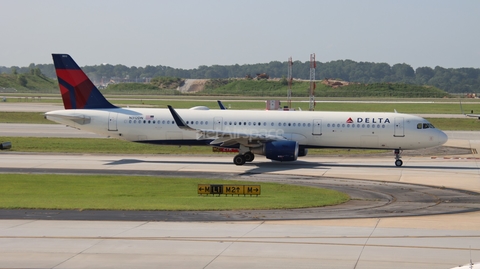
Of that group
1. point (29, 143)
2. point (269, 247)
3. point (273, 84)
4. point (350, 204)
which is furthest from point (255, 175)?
point (273, 84)

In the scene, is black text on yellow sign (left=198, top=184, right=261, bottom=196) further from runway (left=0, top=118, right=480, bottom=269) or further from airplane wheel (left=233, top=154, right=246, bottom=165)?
airplane wheel (left=233, top=154, right=246, bottom=165)

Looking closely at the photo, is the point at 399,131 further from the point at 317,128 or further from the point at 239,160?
the point at 239,160

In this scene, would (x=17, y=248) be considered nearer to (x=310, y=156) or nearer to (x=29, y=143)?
(x=310, y=156)

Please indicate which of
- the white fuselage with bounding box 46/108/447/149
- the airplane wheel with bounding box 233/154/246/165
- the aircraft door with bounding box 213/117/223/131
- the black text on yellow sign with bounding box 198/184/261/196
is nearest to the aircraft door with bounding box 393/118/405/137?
the white fuselage with bounding box 46/108/447/149

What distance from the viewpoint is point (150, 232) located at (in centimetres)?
2264

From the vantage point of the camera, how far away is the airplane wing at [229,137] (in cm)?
4331

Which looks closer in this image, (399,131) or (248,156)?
(399,131)

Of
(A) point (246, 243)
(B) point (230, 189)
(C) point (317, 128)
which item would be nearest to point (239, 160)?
(C) point (317, 128)

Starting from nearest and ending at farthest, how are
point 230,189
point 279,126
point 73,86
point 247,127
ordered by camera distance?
point 230,189 < point 279,126 < point 247,127 < point 73,86

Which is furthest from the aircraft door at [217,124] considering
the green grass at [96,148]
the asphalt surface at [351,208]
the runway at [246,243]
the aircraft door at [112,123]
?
the runway at [246,243]

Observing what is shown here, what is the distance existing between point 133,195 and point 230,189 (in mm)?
4666

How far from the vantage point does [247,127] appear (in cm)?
4612

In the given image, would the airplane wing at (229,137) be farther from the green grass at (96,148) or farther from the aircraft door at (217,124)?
the green grass at (96,148)

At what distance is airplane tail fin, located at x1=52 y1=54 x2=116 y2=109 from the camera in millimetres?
47938
